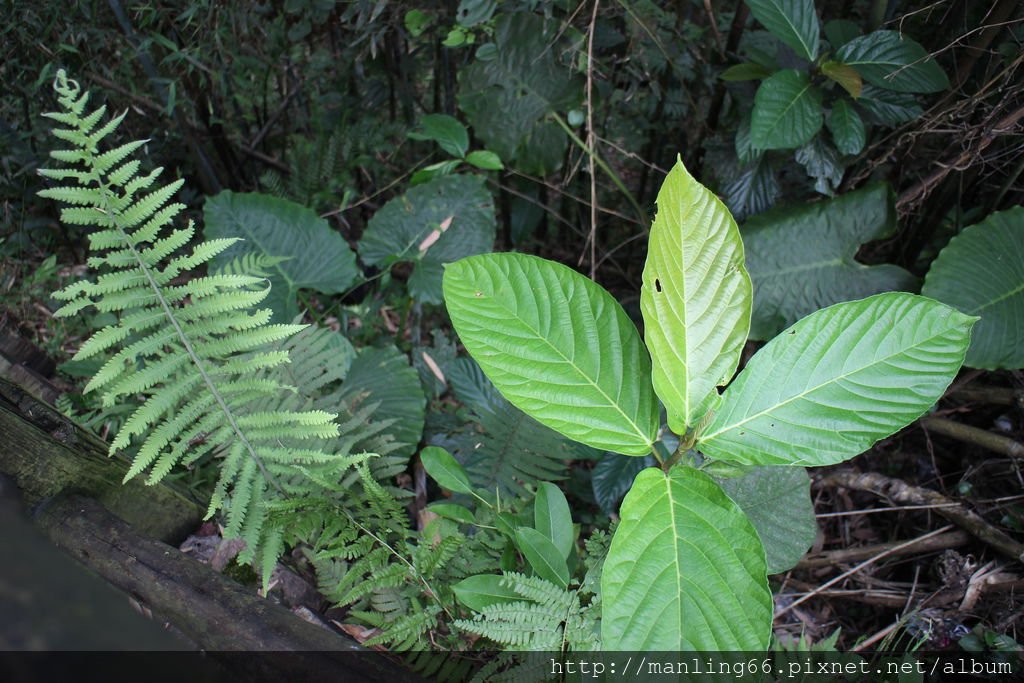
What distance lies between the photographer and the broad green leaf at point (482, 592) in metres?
1.09

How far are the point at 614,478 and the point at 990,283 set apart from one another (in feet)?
3.48

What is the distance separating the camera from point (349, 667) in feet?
3.53

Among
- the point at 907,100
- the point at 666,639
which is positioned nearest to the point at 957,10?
the point at 907,100

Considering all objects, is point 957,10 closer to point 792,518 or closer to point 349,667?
point 792,518

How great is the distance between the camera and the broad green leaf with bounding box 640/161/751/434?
906 millimetres

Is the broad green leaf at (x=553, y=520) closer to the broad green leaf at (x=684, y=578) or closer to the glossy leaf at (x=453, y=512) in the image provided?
the glossy leaf at (x=453, y=512)

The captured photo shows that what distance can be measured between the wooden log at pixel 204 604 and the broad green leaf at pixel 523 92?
57.0 inches

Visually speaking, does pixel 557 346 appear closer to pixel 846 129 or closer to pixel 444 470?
pixel 444 470

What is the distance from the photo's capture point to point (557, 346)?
1.00 m

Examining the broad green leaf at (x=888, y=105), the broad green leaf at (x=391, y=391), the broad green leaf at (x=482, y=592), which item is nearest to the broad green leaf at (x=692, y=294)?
the broad green leaf at (x=482, y=592)

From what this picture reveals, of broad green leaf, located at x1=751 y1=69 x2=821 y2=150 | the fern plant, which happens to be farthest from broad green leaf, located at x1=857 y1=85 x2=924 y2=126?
the fern plant

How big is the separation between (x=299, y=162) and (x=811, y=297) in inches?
79.0

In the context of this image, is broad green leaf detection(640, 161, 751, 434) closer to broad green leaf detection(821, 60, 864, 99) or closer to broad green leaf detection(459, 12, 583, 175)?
broad green leaf detection(821, 60, 864, 99)

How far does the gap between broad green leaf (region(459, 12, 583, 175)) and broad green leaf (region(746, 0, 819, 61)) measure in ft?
1.84
